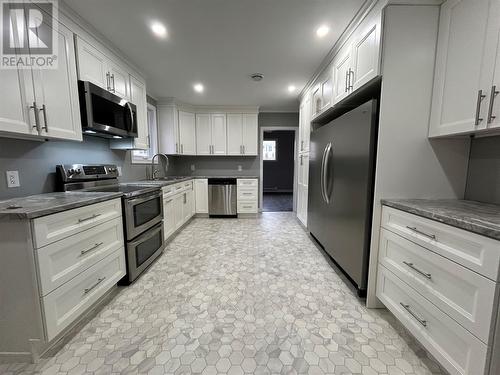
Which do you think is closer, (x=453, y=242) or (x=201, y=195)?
(x=453, y=242)

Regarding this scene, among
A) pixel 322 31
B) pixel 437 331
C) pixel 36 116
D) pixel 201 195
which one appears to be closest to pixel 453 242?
pixel 437 331

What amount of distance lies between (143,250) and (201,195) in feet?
7.62

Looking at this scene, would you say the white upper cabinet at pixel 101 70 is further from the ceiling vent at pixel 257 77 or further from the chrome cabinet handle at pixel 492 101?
the chrome cabinet handle at pixel 492 101

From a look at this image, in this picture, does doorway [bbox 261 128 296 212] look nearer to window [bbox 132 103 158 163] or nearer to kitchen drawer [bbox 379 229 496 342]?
window [bbox 132 103 158 163]

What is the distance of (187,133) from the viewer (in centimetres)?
450

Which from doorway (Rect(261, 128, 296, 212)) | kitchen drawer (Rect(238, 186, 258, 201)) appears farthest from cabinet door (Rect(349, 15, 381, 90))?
doorway (Rect(261, 128, 296, 212))

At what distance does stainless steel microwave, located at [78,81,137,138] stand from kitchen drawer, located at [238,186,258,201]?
7.94ft

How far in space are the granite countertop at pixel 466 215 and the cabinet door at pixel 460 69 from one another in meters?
0.48

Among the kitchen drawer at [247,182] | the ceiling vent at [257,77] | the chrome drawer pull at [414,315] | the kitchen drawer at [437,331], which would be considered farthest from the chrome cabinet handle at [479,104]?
the kitchen drawer at [247,182]

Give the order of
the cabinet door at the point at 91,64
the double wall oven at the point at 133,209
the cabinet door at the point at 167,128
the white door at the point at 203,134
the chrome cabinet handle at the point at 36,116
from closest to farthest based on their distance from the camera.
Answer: the chrome cabinet handle at the point at 36,116 < the cabinet door at the point at 91,64 < the double wall oven at the point at 133,209 < the cabinet door at the point at 167,128 < the white door at the point at 203,134

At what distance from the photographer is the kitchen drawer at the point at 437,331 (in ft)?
3.03

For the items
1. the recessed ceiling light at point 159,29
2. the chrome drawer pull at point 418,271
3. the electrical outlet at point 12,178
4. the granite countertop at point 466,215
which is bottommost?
the chrome drawer pull at point 418,271

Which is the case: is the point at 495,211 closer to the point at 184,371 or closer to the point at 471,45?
the point at 471,45

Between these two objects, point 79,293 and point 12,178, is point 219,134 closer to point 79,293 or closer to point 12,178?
point 12,178
